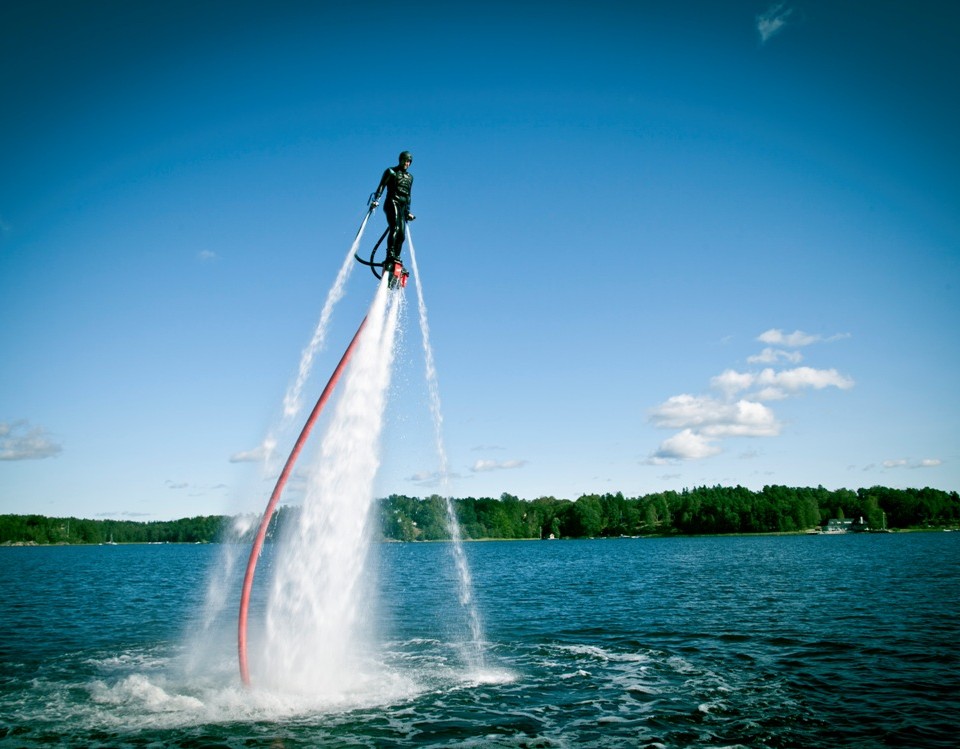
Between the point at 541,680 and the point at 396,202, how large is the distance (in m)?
14.5

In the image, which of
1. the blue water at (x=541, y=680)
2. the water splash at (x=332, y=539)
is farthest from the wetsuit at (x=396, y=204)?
the blue water at (x=541, y=680)

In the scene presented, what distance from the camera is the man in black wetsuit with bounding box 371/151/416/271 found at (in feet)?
44.1

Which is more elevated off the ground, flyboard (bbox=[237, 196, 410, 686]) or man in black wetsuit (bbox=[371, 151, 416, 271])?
man in black wetsuit (bbox=[371, 151, 416, 271])

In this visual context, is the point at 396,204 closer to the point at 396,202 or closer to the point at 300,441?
the point at 396,202

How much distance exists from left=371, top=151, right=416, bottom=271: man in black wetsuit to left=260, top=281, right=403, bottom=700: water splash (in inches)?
46.7

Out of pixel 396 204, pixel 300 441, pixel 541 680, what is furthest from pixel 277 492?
pixel 541 680

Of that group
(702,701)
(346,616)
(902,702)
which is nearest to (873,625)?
(902,702)

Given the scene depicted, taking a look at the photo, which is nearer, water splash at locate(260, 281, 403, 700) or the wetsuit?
the wetsuit

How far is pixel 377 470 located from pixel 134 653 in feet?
51.1

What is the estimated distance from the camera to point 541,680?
1845cm

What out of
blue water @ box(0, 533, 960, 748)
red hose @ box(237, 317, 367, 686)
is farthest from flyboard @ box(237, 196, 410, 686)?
blue water @ box(0, 533, 960, 748)

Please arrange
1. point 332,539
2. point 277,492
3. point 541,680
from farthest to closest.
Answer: point 541,680, point 332,539, point 277,492

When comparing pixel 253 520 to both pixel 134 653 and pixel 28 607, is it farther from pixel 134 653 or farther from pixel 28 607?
pixel 28 607

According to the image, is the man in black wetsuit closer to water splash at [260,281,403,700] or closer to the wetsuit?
the wetsuit
